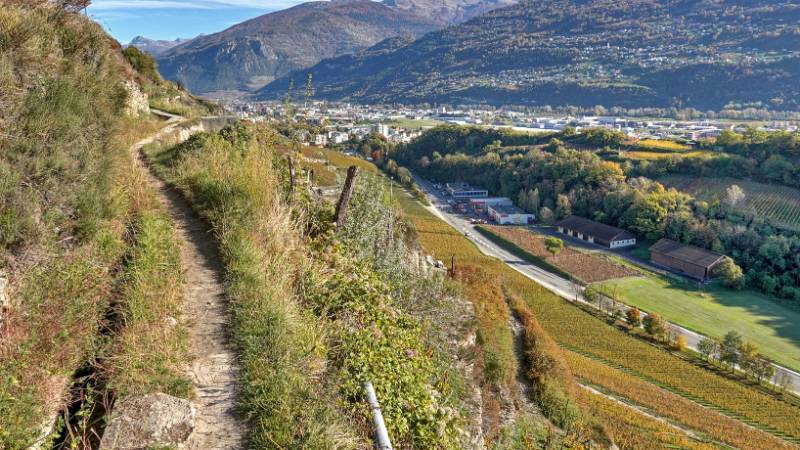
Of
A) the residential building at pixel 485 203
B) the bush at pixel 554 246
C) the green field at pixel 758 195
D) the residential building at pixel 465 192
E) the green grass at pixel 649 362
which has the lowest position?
the green grass at pixel 649 362

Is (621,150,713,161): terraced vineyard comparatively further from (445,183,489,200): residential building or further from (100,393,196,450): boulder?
(100,393,196,450): boulder

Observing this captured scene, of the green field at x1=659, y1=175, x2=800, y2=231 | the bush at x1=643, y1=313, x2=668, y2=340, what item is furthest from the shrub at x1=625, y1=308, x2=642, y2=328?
the green field at x1=659, y1=175, x2=800, y2=231

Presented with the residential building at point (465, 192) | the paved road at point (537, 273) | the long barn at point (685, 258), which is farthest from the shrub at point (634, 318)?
the residential building at point (465, 192)

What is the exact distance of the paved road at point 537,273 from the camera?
28406 mm

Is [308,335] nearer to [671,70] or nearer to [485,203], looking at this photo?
[485,203]

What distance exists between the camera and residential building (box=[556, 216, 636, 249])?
162 feet

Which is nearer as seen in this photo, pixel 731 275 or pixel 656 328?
pixel 656 328

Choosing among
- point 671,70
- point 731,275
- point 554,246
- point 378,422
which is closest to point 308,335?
point 378,422

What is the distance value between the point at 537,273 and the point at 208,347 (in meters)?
38.1

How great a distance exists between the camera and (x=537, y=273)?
39.9 meters

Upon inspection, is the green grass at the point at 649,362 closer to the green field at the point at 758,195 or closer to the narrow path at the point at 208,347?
the narrow path at the point at 208,347

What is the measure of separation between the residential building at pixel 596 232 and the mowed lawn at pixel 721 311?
9397mm

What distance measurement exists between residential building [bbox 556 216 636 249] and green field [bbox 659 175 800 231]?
10845 millimetres

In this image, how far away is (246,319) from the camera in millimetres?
4188
